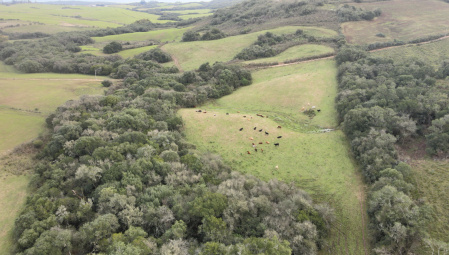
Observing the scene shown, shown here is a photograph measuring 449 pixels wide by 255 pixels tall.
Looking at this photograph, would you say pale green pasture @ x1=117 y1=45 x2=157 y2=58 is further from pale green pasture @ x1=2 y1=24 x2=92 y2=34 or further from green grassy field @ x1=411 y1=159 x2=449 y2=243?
green grassy field @ x1=411 y1=159 x2=449 y2=243

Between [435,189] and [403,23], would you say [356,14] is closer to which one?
[403,23]

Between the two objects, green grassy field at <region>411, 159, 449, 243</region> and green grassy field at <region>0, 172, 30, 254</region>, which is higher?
green grassy field at <region>411, 159, 449, 243</region>

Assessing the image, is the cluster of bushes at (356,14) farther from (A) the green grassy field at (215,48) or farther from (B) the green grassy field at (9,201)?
(B) the green grassy field at (9,201)

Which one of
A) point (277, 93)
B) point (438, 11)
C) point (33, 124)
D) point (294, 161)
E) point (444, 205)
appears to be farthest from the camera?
point (438, 11)

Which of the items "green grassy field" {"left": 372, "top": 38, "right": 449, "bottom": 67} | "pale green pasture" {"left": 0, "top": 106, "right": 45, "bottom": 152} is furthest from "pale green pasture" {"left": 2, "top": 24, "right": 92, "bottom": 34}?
"green grassy field" {"left": 372, "top": 38, "right": 449, "bottom": 67}

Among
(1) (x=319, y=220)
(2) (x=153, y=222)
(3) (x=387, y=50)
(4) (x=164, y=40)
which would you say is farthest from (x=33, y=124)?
(3) (x=387, y=50)

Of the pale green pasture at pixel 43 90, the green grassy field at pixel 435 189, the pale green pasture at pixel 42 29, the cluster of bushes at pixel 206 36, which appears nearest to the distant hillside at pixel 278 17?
the cluster of bushes at pixel 206 36

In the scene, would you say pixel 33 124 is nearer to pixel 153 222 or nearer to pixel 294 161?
pixel 153 222
